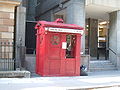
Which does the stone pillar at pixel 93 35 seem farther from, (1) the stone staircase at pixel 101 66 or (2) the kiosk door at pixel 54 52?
(2) the kiosk door at pixel 54 52

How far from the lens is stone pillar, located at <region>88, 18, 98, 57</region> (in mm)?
21000

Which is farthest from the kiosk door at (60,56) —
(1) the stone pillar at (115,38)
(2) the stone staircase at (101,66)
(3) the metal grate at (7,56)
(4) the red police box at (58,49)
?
(1) the stone pillar at (115,38)

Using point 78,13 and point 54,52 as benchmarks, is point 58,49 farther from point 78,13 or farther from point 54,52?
point 78,13

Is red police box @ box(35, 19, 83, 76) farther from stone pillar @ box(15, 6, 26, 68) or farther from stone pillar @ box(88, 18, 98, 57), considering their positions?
stone pillar @ box(88, 18, 98, 57)

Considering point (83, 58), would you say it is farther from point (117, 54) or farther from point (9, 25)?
point (9, 25)

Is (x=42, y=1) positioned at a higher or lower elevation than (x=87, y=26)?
higher

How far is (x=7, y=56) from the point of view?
39.5 ft

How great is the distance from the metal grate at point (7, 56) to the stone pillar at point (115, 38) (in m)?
7.93

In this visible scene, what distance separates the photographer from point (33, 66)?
13523 mm

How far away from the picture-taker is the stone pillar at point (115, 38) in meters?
16.9

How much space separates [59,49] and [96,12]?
6.99 m

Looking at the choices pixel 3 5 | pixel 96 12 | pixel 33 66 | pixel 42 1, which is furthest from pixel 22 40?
pixel 42 1

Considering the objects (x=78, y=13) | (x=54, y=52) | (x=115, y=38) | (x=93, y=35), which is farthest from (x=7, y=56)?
(x=93, y=35)

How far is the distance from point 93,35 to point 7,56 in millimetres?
10909
